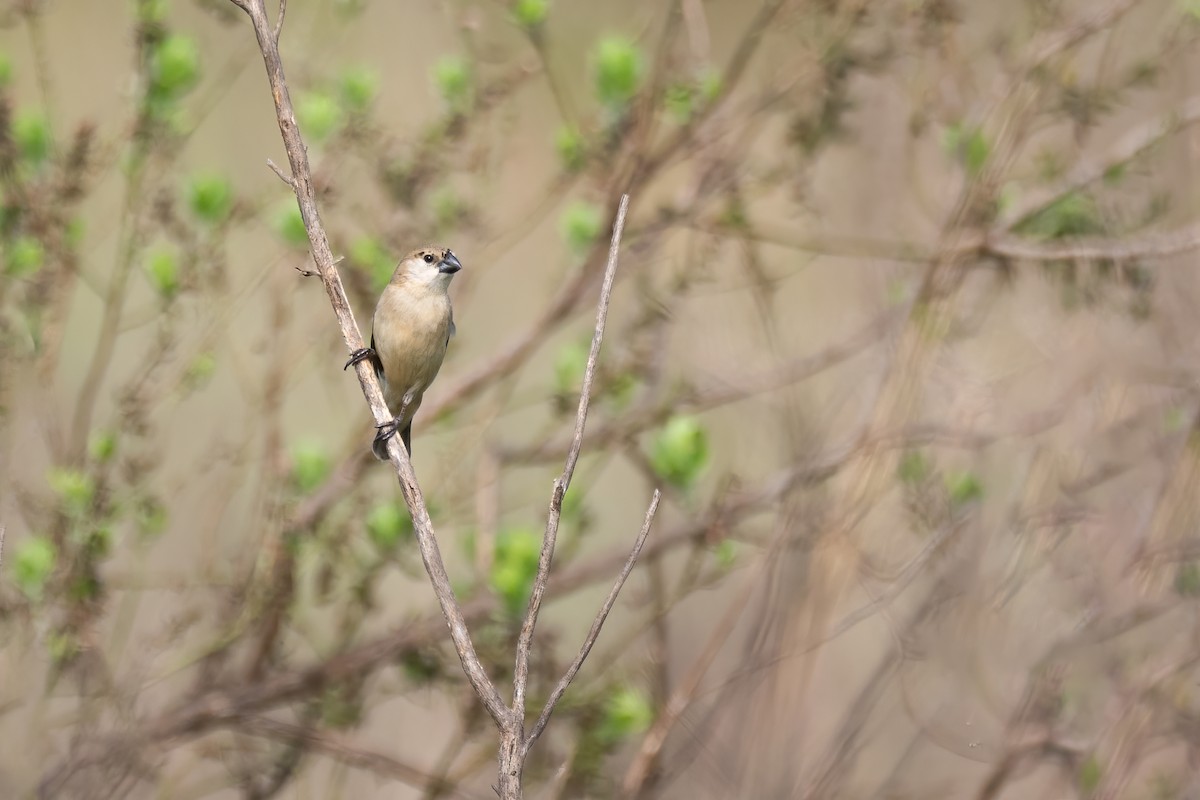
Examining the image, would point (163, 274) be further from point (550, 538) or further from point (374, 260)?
point (550, 538)

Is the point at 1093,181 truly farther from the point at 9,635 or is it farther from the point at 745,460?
the point at 9,635

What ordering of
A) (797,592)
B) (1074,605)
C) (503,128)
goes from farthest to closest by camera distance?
(503,128), (1074,605), (797,592)

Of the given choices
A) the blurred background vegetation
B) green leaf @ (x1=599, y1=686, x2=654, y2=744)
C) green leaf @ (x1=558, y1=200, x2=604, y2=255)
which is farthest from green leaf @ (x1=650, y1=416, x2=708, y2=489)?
green leaf @ (x1=558, y1=200, x2=604, y2=255)

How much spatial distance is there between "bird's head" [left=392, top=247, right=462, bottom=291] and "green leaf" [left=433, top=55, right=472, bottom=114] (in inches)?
21.0

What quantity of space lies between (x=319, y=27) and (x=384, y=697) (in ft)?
8.70

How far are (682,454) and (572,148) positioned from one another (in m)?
1.24

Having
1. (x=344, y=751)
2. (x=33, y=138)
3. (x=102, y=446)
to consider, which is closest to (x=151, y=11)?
(x=33, y=138)

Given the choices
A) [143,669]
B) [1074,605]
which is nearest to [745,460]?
[1074,605]

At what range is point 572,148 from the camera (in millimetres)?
4734

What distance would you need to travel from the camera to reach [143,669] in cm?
458

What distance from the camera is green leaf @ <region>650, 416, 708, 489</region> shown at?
4.19m

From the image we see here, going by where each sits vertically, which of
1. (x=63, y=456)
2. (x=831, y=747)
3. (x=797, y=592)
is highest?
(x=63, y=456)

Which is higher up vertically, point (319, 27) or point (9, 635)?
point (319, 27)

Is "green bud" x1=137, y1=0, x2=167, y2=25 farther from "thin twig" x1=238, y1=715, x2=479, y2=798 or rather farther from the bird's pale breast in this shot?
"thin twig" x1=238, y1=715, x2=479, y2=798
